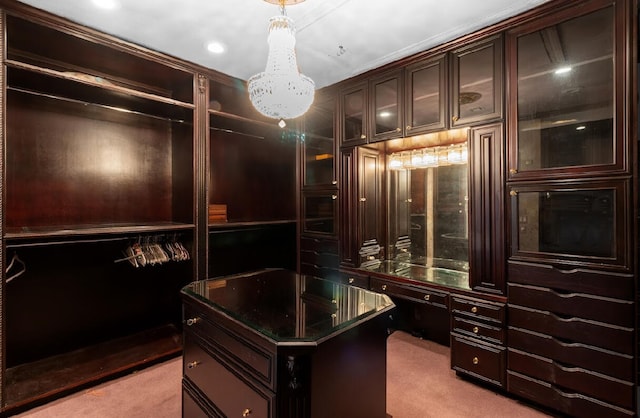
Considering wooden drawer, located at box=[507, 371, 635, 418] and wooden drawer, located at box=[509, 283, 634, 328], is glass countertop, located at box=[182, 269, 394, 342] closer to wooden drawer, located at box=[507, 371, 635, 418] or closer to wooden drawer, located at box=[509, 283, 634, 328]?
wooden drawer, located at box=[509, 283, 634, 328]

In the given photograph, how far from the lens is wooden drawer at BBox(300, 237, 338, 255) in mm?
3295

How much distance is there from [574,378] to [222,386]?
2048mm

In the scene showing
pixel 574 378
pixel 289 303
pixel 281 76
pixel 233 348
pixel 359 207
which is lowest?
pixel 574 378

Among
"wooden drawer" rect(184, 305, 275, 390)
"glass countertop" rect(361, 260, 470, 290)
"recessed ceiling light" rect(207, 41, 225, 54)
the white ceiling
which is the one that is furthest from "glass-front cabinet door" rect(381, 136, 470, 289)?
"recessed ceiling light" rect(207, 41, 225, 54)

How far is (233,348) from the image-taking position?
4.35 ft

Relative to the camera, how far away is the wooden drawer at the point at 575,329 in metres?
1.72

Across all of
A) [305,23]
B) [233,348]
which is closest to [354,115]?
[305,23]

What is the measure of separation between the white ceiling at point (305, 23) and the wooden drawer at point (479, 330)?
2183 millimetres

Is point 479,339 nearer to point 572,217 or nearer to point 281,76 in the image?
point 572,217

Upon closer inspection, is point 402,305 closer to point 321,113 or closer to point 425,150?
point 425,150

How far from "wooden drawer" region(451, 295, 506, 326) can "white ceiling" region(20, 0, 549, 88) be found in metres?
2.02

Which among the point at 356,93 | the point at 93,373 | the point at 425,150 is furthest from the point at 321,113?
the point at 93,373

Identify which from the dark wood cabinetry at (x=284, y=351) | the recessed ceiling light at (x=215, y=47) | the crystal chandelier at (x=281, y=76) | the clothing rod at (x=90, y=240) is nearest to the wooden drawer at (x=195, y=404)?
the dark wood cabinetry at (x=284, y=351)

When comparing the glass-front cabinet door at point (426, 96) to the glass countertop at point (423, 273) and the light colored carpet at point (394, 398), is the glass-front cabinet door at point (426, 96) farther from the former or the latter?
the light colored carpet at point (394, 398)
